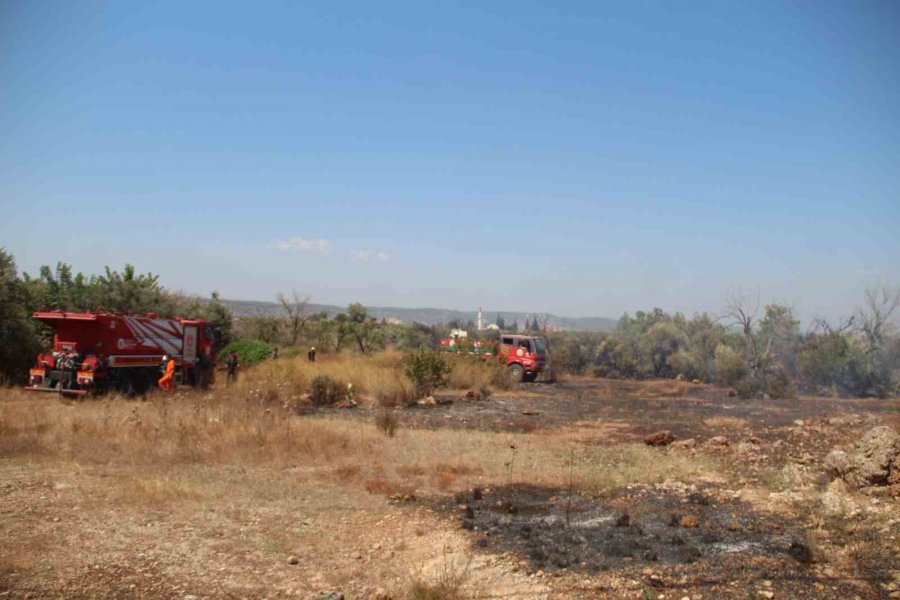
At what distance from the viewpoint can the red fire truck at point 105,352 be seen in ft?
59.9

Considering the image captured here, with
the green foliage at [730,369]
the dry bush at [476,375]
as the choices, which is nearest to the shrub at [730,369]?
the green foliage at [730,369]

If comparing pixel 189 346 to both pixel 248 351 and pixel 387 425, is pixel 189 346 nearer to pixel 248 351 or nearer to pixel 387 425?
pixel 248 351

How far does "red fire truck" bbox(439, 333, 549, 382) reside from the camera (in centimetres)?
3297

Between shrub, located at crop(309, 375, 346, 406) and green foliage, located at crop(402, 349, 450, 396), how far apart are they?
276cm

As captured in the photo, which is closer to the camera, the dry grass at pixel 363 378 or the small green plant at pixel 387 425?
the small green plant at pixel 387 425

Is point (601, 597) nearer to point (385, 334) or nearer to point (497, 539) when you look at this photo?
point (497, 539)

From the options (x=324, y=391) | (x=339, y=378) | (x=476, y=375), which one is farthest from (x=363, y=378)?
(x=476, y=375)

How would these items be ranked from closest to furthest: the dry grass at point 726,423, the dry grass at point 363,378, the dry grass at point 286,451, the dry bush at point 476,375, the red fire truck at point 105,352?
the dry grass at point 286,451
the dry grass at point 726,423
the red fire truck at point 105,352
the dry grass at point 363,378
the dry bush at point 476,375

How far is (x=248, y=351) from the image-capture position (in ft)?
101

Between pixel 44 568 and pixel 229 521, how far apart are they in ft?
7.13

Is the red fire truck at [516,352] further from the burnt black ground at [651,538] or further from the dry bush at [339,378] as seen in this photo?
the burnt black ground at [651,538]

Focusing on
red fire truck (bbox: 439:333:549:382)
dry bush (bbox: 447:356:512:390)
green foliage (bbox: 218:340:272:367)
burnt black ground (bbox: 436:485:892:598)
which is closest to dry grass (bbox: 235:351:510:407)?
dry bush (bbox: 447:356:512:390)

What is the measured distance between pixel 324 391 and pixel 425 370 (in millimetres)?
3993

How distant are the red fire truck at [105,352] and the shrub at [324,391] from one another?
466cm
